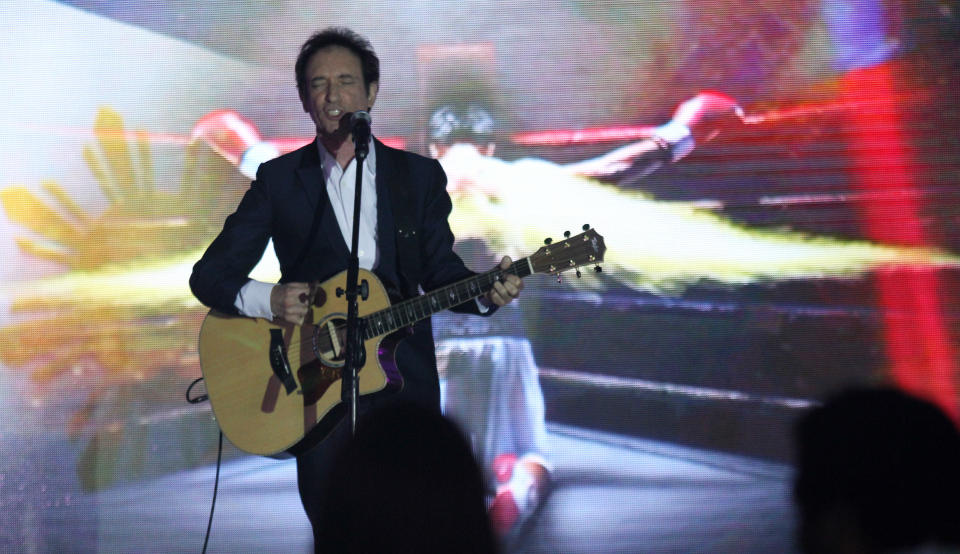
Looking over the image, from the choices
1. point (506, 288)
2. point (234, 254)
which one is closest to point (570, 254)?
point (506, 288)

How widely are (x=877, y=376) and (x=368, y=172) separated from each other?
241 cm

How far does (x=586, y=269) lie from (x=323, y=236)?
1454 mm

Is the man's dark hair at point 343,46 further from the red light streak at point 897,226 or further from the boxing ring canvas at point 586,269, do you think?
the red light streak at point 897,226

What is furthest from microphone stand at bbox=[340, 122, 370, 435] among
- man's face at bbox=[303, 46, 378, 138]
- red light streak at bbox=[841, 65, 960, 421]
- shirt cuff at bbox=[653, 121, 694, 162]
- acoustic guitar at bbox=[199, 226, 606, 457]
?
red light streak at bbox=[841, 65, 960, 421]

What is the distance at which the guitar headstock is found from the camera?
3049mm

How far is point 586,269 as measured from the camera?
4273 millimetres

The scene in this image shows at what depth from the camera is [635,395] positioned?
4285mm

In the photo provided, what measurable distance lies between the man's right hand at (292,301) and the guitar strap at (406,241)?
307mm

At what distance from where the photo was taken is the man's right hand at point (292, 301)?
3053mm

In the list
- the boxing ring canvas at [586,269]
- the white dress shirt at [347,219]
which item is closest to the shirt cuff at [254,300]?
the white dress shirt at [347,219]

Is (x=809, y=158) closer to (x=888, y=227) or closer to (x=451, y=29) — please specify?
(x=888, y=227)

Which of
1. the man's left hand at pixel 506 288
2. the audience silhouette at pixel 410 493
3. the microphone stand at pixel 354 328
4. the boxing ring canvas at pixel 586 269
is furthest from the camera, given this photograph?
the boxing ring canvas at pixel 586 269

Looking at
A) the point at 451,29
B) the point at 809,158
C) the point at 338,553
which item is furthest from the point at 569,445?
the point at 338,553

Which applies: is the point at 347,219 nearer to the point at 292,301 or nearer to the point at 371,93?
the point at 292,301
